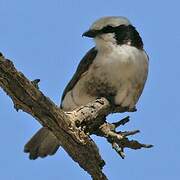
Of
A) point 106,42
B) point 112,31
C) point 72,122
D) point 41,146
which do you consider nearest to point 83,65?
point 106,42

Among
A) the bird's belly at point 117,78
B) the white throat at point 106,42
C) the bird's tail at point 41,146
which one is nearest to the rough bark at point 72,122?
the bird's belly at point 117,78

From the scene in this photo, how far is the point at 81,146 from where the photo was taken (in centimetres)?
562

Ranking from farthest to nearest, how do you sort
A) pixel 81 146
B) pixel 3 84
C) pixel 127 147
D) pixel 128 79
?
pixel 128 79 → pixel 127 147 → pixel 81 146 → pixel 3 84

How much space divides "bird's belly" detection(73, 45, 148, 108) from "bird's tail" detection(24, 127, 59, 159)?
0.59 m

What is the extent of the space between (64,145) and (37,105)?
0.54 metres

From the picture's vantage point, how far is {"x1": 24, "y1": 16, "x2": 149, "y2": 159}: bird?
22.9 feet

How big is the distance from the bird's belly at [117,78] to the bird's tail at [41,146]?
59 cm

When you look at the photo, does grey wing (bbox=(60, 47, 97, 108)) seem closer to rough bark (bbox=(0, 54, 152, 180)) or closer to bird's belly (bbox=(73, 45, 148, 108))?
bird's belly (bbox=(73, 45, 148, 108))

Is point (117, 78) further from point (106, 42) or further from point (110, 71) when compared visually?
point (106, 42)

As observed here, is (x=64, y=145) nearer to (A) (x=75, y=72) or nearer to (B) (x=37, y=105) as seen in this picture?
(B) (x=37, y=105)

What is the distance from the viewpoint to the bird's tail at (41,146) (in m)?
7.11

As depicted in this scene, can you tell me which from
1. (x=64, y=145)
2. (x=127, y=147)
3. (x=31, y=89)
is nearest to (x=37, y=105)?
(x=31, y=89)

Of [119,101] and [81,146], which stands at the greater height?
[119,101]

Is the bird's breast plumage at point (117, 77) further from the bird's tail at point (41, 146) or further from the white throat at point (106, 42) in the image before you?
the bird's tail at point (41, 146)
